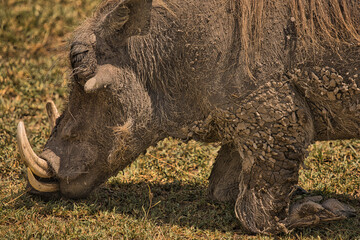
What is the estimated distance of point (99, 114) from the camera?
11.6 feet

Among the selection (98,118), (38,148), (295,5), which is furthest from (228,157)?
(38,148)

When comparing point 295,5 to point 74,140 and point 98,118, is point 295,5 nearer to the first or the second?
point 98,118

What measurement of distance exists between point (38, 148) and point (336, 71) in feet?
9.27

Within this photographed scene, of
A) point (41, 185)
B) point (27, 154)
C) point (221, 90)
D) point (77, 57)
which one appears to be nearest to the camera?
point (221, 90)

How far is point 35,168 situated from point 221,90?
1359 mm

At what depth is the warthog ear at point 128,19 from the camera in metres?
3.21

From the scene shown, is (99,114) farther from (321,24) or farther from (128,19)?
(321,24)

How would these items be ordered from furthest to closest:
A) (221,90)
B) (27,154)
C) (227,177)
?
1. (227,177)
2. (27,154)
3. (221,90)

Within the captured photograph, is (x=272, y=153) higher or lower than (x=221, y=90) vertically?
lower

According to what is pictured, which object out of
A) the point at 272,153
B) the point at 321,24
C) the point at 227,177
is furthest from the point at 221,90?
the point at 227,177

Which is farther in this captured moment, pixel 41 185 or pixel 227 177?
pixel 227 177

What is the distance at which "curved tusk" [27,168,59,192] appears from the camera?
353cm

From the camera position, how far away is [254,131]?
3268 mm

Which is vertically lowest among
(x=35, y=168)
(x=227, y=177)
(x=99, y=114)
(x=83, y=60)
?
(x=227, y=177)
